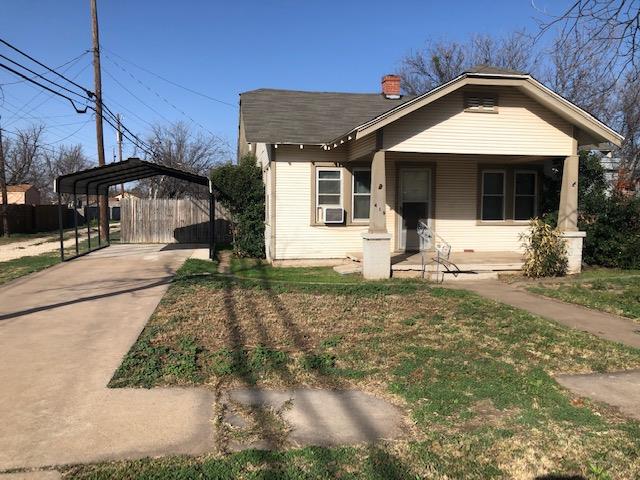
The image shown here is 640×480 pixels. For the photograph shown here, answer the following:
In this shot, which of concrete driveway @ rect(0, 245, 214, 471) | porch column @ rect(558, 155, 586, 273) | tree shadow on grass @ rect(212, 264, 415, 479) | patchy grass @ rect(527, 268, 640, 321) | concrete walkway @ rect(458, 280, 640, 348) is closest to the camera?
tree shadow on grass @ rect(212, 264, 415, 479)

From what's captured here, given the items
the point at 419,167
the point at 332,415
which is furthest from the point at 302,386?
the point at 419,167

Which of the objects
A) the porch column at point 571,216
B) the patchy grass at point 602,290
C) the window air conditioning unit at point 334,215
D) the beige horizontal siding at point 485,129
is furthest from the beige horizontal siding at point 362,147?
the porch column at point 571,216

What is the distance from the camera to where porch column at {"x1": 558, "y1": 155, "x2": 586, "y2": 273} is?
12305mm

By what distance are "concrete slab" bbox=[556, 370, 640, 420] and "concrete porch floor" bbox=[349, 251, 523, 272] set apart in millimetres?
6492

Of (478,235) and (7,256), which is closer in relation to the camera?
(478,235)

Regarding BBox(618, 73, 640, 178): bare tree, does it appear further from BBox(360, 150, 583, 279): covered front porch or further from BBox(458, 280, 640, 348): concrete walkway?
BBox(458, 280, 640, 348): concrete walkway

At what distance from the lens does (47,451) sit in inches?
141

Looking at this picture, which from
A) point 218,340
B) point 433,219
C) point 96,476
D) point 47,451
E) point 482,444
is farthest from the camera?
point 433,219

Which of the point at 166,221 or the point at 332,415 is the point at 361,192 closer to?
the point at 332,415

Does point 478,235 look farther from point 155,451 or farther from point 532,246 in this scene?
point 155,451

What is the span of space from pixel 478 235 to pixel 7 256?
1517 cm

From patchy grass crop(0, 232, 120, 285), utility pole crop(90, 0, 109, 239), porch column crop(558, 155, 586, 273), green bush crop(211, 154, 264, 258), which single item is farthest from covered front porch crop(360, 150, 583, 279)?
utility pole crop(90, 0, 109, 239)

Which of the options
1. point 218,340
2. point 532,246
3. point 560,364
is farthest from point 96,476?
point 532,246

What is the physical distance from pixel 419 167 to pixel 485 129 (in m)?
2.44
